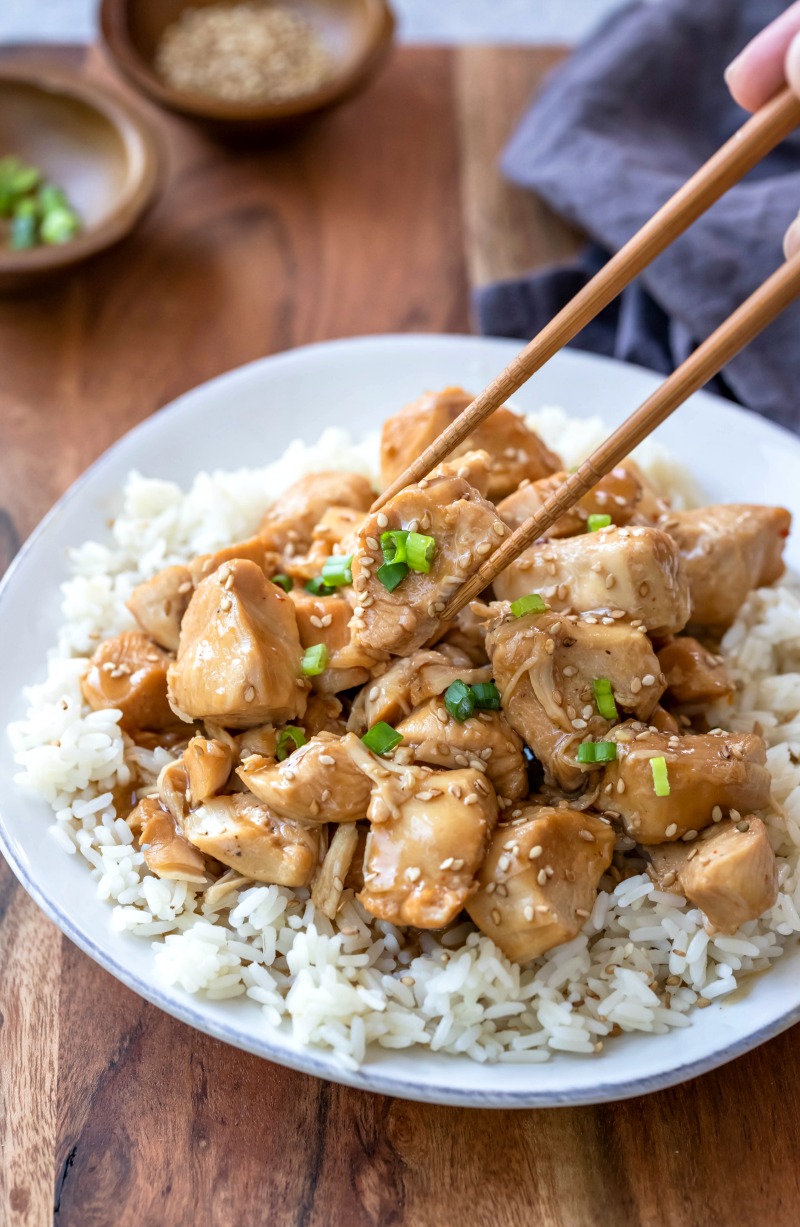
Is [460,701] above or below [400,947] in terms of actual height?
above

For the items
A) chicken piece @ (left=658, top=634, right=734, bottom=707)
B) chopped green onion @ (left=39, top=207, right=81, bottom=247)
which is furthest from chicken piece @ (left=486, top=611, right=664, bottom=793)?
chopped green onion @ (left=39, top=207, right=81, bottom=247)

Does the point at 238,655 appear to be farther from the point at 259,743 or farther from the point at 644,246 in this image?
the point at 644,246

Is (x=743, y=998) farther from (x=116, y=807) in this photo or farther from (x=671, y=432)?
(x=671, y=432)

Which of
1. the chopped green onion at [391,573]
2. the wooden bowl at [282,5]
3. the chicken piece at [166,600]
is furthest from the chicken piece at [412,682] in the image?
the wooden bowl at [282,5]

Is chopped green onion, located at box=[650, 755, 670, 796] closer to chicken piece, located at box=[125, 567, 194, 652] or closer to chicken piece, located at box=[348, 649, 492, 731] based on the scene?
chicken piece, located at box=[348, 649, 492, 731]

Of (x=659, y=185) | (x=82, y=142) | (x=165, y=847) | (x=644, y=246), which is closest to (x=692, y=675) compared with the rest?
(x=644, y=246)

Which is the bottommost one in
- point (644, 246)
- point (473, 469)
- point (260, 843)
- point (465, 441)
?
point (260, 843)

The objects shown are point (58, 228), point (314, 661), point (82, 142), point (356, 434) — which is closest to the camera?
point (314, 661)
